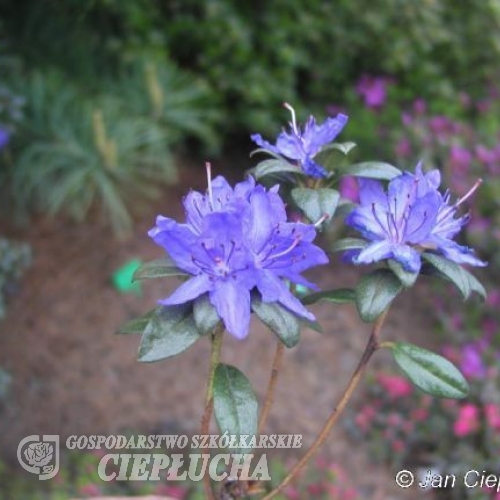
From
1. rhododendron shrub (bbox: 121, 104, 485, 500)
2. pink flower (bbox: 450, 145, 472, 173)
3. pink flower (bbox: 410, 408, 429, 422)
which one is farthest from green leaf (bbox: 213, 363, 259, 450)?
pink flower (bbox: 450, 145, 472, 173)

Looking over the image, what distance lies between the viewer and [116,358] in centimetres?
261

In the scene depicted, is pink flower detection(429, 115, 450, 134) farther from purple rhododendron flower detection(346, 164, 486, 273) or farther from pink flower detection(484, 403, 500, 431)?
purple rhododendron flower detection(346, 164, 486, 273)

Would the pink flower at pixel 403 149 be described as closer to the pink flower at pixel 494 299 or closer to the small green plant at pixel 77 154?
the pink flower at pixel 494 299

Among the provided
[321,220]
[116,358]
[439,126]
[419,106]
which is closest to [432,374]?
[321,220]

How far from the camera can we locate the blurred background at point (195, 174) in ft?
7.77

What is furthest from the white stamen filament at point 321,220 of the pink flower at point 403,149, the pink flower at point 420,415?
the pink flower at point 403,149

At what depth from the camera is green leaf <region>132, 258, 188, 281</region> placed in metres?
0.90

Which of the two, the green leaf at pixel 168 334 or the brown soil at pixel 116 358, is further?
the brown soil at pixel 116 358

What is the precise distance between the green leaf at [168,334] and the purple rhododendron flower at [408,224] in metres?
0.21

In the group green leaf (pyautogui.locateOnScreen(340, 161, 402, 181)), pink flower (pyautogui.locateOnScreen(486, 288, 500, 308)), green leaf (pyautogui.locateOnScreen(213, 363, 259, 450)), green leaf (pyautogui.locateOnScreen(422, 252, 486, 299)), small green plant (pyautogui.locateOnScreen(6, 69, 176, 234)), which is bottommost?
green leaf (pyautogui.locateOnScreen(213, 363, 259, 450))

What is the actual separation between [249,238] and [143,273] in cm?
14

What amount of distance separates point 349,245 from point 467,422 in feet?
4.74

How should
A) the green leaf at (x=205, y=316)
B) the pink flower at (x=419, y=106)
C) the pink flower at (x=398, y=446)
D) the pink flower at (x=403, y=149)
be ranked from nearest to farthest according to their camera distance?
1. the green leaf at (x=205, y=316)
2. the pink flower at (x=398, y=446)
3. the pink flower at (x=403, y=149)
4. the pink flower at (x=419, y=106)

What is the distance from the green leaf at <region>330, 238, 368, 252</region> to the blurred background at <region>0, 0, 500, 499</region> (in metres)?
1.31
